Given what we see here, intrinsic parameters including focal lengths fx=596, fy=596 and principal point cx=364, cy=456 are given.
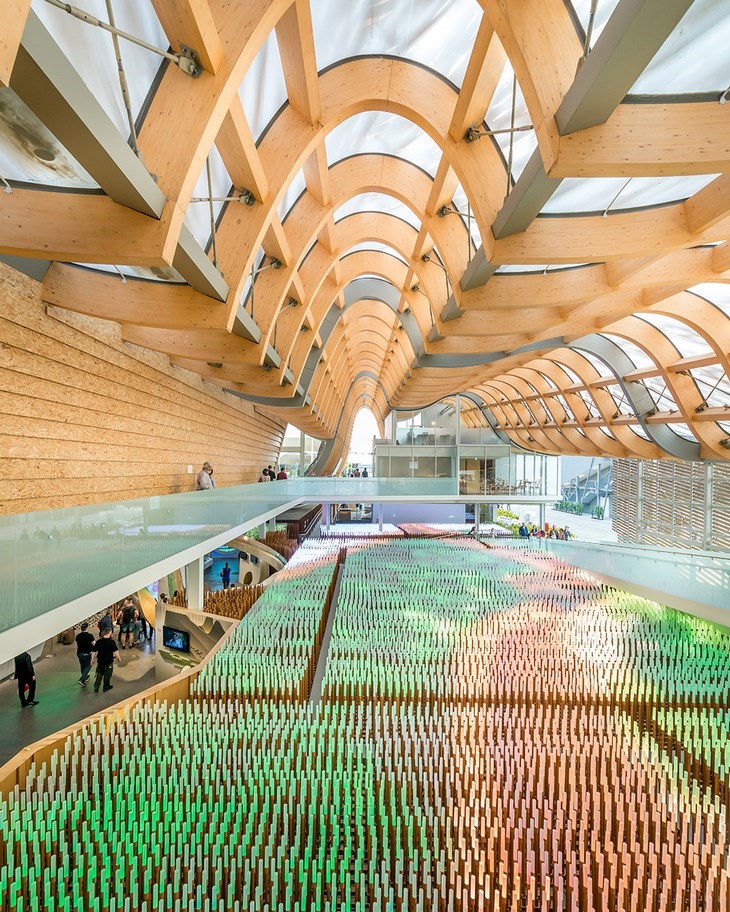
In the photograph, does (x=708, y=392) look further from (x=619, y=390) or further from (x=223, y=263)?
(x=223, y=263)

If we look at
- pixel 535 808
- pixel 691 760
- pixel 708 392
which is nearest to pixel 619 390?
pixel 708 392

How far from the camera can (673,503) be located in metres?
30.8

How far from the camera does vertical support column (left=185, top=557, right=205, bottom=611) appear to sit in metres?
15.4

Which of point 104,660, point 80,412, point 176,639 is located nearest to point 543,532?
point 176,639

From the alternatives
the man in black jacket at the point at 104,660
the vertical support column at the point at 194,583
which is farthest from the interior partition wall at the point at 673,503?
the man in black jacket at the point at 104,660

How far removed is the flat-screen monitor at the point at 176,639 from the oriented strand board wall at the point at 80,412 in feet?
10.9

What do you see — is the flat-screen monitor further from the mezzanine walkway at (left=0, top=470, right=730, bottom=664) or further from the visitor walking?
the mezzanine walkway at (left=0, top=470, right=730, bottom=664)

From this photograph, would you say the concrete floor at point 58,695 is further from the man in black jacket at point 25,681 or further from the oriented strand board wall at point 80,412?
the oriented strand board wall at point 80,412

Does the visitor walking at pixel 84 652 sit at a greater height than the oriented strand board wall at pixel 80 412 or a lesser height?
lesser

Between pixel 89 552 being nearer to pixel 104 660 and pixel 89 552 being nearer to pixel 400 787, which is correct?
pixel 400 787

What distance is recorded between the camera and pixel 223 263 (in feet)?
30.9

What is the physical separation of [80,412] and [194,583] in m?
6.80

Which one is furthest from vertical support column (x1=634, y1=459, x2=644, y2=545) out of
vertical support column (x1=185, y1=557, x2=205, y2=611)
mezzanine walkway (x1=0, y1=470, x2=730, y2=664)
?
vertical support column (x1=185, y1=557, x2=205, y2=611)

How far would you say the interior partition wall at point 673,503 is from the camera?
26797mm
